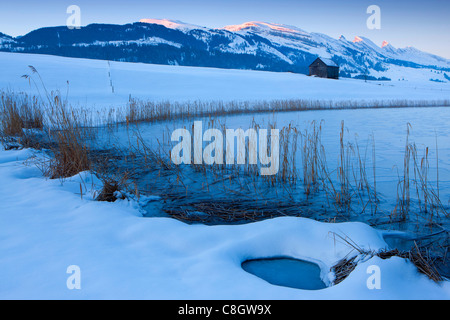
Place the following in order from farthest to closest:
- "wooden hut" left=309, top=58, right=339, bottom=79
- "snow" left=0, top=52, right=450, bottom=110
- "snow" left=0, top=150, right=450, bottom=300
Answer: "wooden hut" left=309, top=58, right=339, bottom=79, "snow" left=0, top=52, right=450, bottom=110, "snow" left=0, top=150, right=450, bottom=300

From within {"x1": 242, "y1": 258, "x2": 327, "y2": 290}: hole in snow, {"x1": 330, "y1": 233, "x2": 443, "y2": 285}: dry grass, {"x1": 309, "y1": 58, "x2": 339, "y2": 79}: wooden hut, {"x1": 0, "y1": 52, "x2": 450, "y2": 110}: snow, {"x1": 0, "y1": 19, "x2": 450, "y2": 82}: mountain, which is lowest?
{"x1": 242, "y1": 258, "x2": 327, "y2": 290}: hole in snow

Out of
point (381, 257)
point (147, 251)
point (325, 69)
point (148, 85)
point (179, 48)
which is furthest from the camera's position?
point (179, 48)

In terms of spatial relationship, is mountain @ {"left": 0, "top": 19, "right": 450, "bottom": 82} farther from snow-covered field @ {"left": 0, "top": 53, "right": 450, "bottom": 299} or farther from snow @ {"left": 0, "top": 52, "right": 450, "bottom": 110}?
snow-covered field @ {"left": 0, "top": 53, "right": 450, "bottom": 299}

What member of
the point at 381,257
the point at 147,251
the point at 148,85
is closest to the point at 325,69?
the point at 148,85

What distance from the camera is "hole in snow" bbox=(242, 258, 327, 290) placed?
181 centimetres

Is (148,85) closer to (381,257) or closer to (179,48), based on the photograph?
(381,257)

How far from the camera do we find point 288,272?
1.95 m

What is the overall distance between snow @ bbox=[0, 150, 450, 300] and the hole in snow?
5 cm

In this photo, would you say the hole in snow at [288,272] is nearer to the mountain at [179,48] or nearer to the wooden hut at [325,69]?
the wooden hut at [325,69]

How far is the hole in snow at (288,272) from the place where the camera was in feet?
5.95

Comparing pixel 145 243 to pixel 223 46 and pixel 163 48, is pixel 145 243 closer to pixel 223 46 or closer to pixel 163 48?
pixel 163 48

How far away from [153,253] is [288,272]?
898mm

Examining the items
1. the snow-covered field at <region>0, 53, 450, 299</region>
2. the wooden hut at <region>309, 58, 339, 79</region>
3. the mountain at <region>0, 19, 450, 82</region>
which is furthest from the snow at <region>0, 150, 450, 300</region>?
the mountain at <region>0, 19, 450, 82</region>

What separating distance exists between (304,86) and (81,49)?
76811 millimetres
